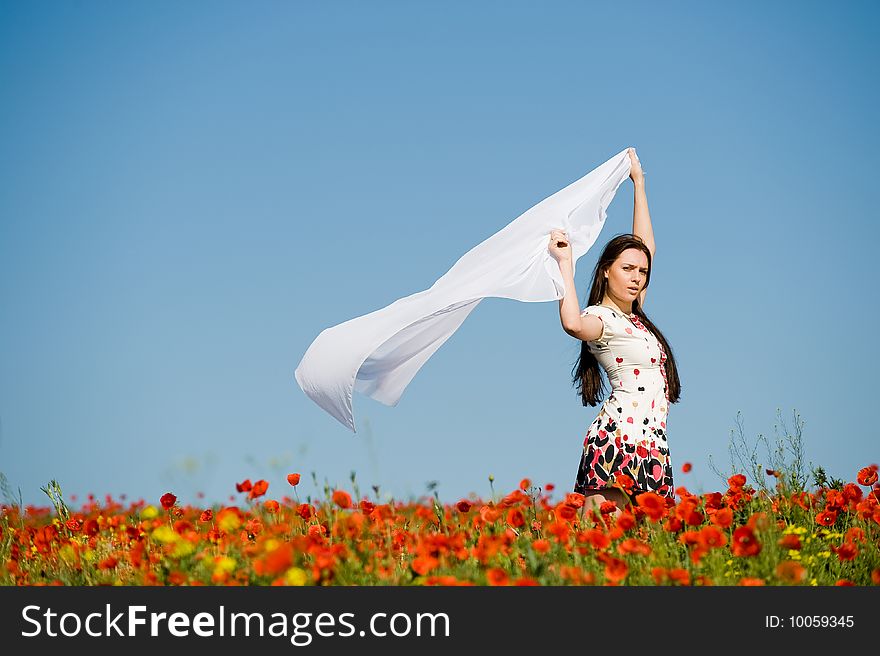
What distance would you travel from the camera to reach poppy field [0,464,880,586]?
10.6 feet

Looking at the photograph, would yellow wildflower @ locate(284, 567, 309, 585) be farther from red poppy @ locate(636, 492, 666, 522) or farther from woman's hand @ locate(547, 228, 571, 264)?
woman's hand @ locate(547, 228, 571, 264)

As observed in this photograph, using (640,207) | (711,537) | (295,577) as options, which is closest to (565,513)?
(711,537)

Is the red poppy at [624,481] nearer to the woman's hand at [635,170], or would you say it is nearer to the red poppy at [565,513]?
the red poppy at [565,513]

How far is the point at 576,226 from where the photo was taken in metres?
5.53

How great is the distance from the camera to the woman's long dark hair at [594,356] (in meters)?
5.14

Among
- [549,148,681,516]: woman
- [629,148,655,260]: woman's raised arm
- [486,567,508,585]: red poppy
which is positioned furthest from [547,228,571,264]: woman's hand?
[486,567,508,585]: red poppy

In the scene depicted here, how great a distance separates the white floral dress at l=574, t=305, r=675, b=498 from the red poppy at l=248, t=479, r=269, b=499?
1702 millimetres

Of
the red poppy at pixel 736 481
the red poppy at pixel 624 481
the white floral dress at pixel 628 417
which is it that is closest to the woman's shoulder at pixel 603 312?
the white floral dress at pixel 628 417

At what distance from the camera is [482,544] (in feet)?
10.7

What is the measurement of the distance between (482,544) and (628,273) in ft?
7.56

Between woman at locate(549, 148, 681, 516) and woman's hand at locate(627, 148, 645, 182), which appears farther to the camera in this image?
woman's hand at locate(627, 148, 645, 182)

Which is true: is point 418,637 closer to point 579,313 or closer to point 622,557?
point 622,557

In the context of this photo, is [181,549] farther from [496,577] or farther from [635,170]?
[635,170]

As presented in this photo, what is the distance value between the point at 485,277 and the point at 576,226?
26.8 inches
